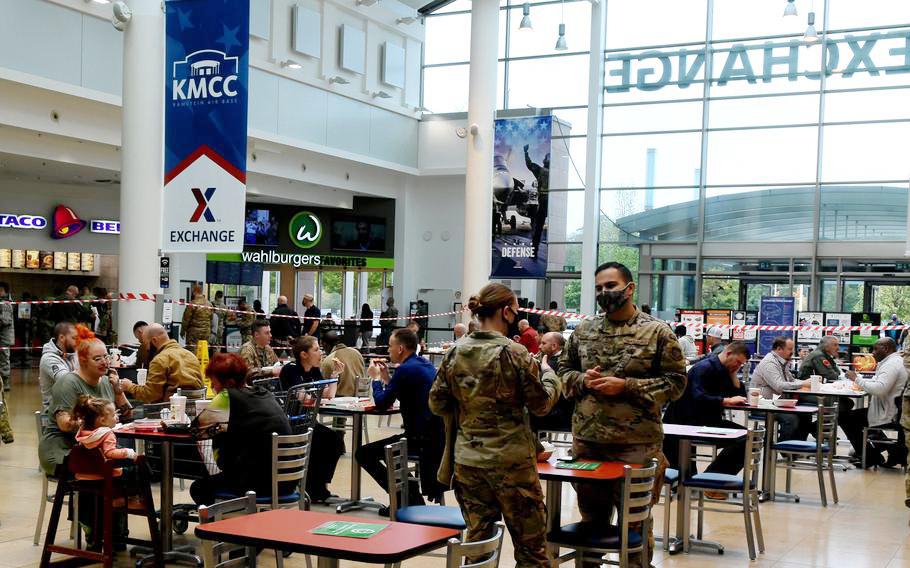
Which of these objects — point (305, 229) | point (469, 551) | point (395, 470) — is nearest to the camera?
point (469, 551)

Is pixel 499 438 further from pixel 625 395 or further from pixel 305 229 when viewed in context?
pixel 305 229

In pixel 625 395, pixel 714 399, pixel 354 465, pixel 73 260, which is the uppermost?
pixel 73 260

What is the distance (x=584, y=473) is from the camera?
4.77m

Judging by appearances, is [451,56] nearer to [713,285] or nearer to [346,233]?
[346,233]

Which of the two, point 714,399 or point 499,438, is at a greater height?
point 499,438

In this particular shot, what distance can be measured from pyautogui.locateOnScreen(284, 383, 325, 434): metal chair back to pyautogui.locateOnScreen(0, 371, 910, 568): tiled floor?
3.63 ft

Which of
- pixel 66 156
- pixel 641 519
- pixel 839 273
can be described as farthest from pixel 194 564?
pixel 839 273

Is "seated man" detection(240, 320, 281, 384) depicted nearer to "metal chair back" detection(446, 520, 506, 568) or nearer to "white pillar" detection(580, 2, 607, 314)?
"metal chair back" detection(446, 520, 506, 568)

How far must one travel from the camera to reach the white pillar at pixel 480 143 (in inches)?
765

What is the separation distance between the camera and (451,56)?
25.4 meters

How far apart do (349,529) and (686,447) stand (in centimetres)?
373

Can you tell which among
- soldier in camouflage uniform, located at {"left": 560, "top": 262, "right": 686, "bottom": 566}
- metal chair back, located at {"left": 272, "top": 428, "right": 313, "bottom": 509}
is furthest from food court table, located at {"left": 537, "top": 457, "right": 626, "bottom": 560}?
metal chair back, located at {"left": 272, "top": 428, "right": 313, "bottom": 509}

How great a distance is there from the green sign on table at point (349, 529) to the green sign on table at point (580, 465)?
4.71 feet

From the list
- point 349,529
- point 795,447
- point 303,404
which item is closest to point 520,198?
Result: point 795,447
